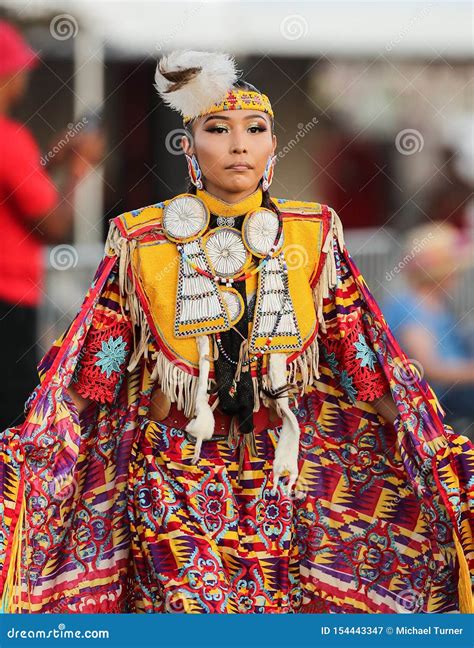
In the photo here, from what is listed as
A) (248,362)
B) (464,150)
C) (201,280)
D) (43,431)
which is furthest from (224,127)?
(464,150)

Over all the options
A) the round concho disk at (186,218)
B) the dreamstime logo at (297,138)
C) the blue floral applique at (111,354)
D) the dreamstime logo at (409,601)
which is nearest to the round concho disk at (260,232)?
the round concho disk at (186,218)

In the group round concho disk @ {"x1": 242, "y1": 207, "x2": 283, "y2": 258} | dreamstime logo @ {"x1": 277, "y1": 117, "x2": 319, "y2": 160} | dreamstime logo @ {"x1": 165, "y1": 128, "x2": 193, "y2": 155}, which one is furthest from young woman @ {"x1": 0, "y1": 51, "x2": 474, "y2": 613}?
dreamstime logo @ {"x1": 277, "y1": 117, "x2": 319, "y2": 160}

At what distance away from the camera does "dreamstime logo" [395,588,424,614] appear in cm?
362

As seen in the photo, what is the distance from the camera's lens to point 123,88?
4.55 metres

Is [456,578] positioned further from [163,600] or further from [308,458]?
[163,600]

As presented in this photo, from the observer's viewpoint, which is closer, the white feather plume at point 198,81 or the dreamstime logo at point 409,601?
the white feather plume at point 198,81

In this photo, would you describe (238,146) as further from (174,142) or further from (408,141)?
(408,141)

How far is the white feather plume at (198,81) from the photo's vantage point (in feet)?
11.5

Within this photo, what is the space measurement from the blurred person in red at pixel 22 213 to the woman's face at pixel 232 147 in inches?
47.6

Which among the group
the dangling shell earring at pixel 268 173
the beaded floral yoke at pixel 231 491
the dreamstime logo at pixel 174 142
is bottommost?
the beaded floral yoke at pixel 231 491

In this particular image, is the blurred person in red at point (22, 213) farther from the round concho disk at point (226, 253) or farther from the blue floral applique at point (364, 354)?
the blue floral applique at point (364, 354)

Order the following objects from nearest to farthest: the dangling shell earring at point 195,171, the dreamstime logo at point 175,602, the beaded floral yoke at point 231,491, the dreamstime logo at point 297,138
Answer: the dreamstime logo at point 175,602, the beaded floral yoke at point 231,491, the dangling shell earring at point 195,171, the dreamstime logo at point 297,138

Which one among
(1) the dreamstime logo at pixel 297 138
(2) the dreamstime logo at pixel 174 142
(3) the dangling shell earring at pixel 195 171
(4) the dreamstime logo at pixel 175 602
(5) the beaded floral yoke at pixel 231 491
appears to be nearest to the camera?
(4) the dreamstime logo at pixel 175 602

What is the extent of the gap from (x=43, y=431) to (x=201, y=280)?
65 cm
